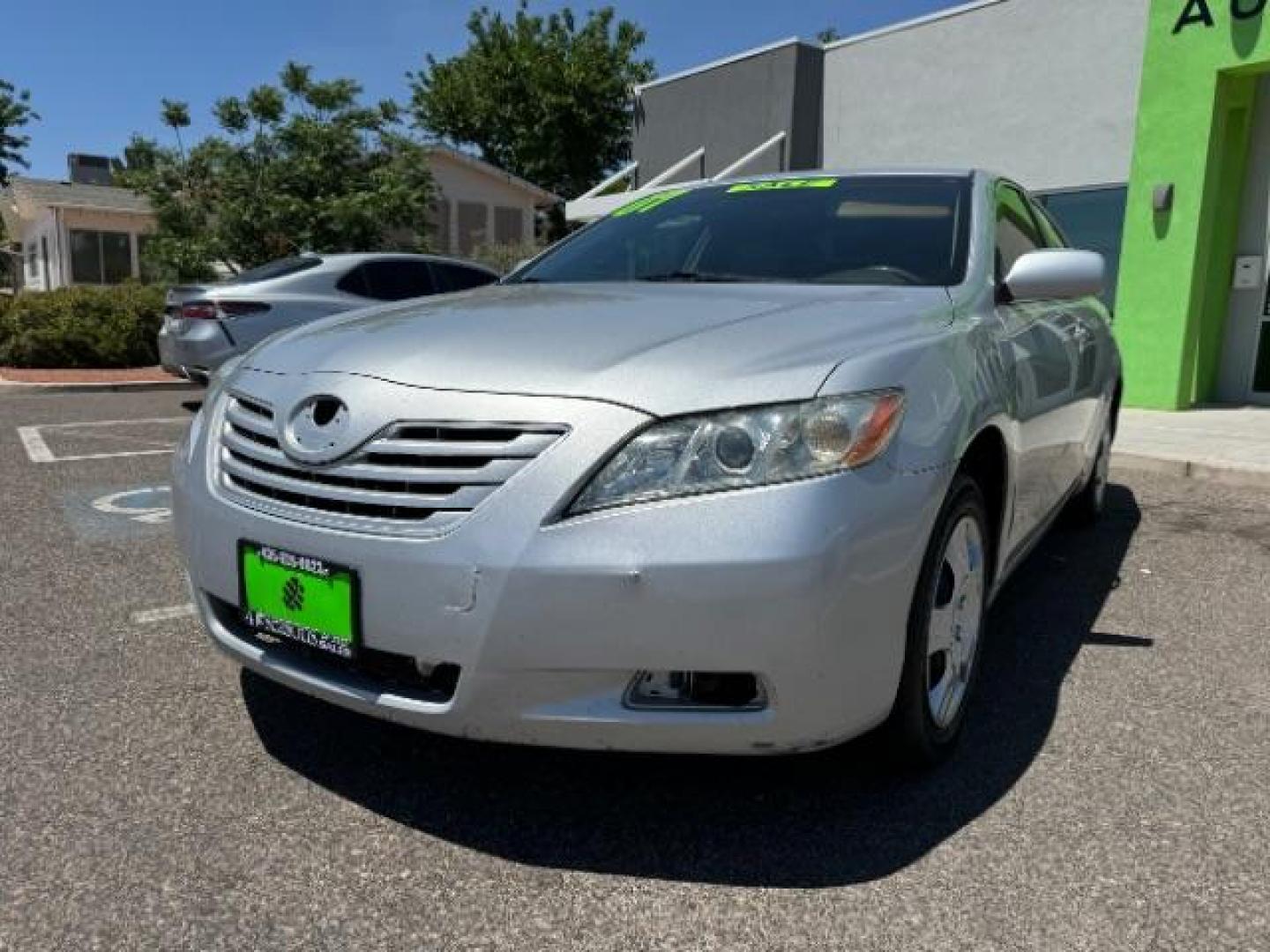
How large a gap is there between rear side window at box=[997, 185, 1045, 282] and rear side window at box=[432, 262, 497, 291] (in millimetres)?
6261

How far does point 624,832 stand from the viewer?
2232 mm

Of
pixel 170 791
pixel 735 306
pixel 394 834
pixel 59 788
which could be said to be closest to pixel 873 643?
pixel 735 306

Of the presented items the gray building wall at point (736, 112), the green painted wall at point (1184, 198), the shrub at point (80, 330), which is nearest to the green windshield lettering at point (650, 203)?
the green painted wall at point (1184, 198)

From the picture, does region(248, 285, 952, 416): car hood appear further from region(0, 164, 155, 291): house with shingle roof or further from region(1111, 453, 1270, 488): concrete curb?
region(0, 164, 155, 291): house with shingle roof

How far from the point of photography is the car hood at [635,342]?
79.7 inches

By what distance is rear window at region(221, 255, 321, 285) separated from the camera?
8.99 meters

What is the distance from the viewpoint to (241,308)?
8.75 m

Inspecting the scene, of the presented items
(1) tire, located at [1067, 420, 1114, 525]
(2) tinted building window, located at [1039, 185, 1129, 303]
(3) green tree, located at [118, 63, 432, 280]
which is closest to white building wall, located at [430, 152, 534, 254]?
(3) green tree, located at [118, 63, 432, 280]

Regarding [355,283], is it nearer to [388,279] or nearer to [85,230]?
[388,279]

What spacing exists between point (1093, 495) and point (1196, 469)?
212cm

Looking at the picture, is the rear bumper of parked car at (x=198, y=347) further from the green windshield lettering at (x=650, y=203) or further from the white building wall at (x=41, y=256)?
the white building wall at (x=41, y=256)

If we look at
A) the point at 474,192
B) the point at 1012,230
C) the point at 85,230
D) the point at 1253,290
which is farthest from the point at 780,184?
the point at 85,230

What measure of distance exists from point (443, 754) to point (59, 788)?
0.89 metres

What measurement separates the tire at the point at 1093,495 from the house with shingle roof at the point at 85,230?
25.7m
